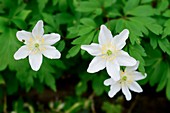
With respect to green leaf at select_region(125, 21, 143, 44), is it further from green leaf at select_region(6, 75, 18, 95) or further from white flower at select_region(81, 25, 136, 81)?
green leaf at select_region(6, 75, 18, 95)

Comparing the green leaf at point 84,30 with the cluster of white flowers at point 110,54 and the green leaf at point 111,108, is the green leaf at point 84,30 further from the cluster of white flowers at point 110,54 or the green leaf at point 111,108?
Answer: the green leaf at point 111,108

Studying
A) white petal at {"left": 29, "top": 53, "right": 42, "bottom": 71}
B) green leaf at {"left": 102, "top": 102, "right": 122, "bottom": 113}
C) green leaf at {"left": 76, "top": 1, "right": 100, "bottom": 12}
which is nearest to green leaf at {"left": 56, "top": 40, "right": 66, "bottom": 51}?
white petal at {"left": 29, "top": 53, "right": 42, "bottom": 71}

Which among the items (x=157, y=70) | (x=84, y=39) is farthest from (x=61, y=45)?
(x=157, y=70)

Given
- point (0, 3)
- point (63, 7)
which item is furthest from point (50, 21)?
point (0, 3)

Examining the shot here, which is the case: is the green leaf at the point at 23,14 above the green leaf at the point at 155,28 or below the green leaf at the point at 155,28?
above

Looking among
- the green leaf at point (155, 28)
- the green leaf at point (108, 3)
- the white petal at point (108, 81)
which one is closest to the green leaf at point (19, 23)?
the green leaf at point (108, 3)

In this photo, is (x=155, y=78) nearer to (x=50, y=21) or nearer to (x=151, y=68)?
(x=151, y=68)

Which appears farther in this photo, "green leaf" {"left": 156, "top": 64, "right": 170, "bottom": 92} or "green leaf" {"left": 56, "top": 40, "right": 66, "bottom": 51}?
"green leaf" {"left": 156, "top": 64, "right": 170, "bottom": 92}

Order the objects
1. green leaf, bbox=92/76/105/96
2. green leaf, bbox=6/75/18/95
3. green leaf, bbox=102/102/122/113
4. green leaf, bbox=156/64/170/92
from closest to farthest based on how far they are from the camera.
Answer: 1. green leaf, bbox=156/64/170/92
2. green leaf, bbox=92/76/105/96
3. green leaf, bbox=6/75/18/95
4. green leaf, bbox=102/102/122/113
